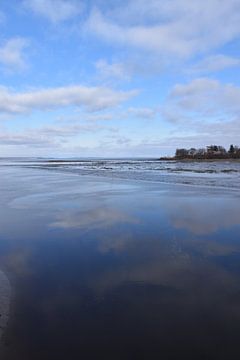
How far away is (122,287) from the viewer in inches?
205

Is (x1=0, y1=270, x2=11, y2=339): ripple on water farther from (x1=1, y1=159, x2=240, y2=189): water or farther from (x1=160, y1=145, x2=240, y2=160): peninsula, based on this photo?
(x1=160, y1=145, x2=240, y2=160): peninsula

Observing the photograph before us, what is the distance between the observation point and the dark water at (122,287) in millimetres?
3730

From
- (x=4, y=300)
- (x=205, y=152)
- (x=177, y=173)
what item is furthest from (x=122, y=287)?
(x=205, y=152)

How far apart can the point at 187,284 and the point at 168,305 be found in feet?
Answer: 2.62

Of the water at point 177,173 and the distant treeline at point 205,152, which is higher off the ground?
the distant treeline at point 205,152

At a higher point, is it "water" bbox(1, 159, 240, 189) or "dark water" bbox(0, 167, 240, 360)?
"water" bbox(1, 159, 240, 189)

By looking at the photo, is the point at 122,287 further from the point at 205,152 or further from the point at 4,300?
the point at 205,152

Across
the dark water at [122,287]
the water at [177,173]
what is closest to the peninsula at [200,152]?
the water at [177,173]

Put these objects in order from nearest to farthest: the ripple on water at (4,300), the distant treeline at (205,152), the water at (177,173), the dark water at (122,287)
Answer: the dark water at (122,287)
the ripple on water at (4,300)
the water at (177,173)
the distant treeline at (205,152)

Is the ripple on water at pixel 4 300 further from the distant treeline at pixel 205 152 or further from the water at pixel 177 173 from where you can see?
the distant treeline at pixel 205 152

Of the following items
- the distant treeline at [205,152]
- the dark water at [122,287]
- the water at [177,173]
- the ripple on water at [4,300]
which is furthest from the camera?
the distant treeline at [205,152]

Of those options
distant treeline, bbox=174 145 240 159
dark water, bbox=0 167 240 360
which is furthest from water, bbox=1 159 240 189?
distant treeline, bbox=174 145 240 159

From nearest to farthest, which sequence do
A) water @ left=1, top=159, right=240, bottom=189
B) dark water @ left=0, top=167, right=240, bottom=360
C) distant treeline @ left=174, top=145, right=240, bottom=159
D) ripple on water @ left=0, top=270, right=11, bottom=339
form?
dark water @ left=0, top=167, right=240, bottom=360
ripple on water @ left=0, top=270, right=11, bottom=339
water @ left=1, top=159, right=240, bottom=189
distant treeline @ left=174, top=145, right=240, bottom=159

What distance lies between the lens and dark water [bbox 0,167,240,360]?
3.73 m
